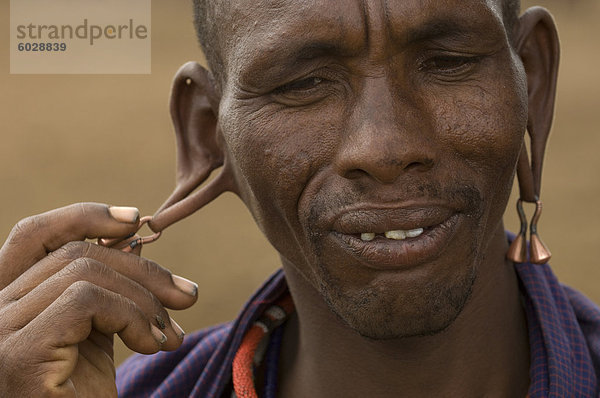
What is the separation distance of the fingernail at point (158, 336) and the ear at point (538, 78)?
1.00 metres

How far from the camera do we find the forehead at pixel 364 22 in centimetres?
207

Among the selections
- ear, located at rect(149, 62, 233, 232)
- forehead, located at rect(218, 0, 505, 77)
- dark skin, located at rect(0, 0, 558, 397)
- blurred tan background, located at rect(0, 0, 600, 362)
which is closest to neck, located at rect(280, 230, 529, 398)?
dark skin, located at rect(0, 0, 558, 397)

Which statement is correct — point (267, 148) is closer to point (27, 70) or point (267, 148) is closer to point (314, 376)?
point (314, 376)

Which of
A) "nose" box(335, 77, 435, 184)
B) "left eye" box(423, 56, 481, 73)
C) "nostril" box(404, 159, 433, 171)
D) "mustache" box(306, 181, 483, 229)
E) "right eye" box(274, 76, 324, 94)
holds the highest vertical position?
"left eye" box(423, 56, 481, 73)

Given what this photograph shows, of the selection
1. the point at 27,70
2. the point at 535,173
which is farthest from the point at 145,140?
the point at 535,173

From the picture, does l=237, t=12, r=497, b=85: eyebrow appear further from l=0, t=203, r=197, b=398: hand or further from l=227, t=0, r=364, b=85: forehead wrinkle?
l=0, t=203, r=197, b=398: hand

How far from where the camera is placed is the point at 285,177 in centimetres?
221

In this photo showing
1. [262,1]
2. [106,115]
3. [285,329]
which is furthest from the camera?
[106,115]

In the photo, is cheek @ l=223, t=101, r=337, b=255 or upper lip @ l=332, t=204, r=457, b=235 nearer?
upper lip @ l=332, t=204, r=457, b=235

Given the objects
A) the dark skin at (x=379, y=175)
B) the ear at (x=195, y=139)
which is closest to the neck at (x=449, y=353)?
the dark skin at (x=379, y=175)

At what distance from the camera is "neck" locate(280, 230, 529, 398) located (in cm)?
245

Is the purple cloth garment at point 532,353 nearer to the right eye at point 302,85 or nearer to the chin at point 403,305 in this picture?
the chin at point 403,305

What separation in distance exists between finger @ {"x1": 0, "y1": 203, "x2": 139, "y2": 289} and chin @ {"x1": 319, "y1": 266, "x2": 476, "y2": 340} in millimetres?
547

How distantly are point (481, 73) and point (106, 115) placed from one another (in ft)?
15.6
